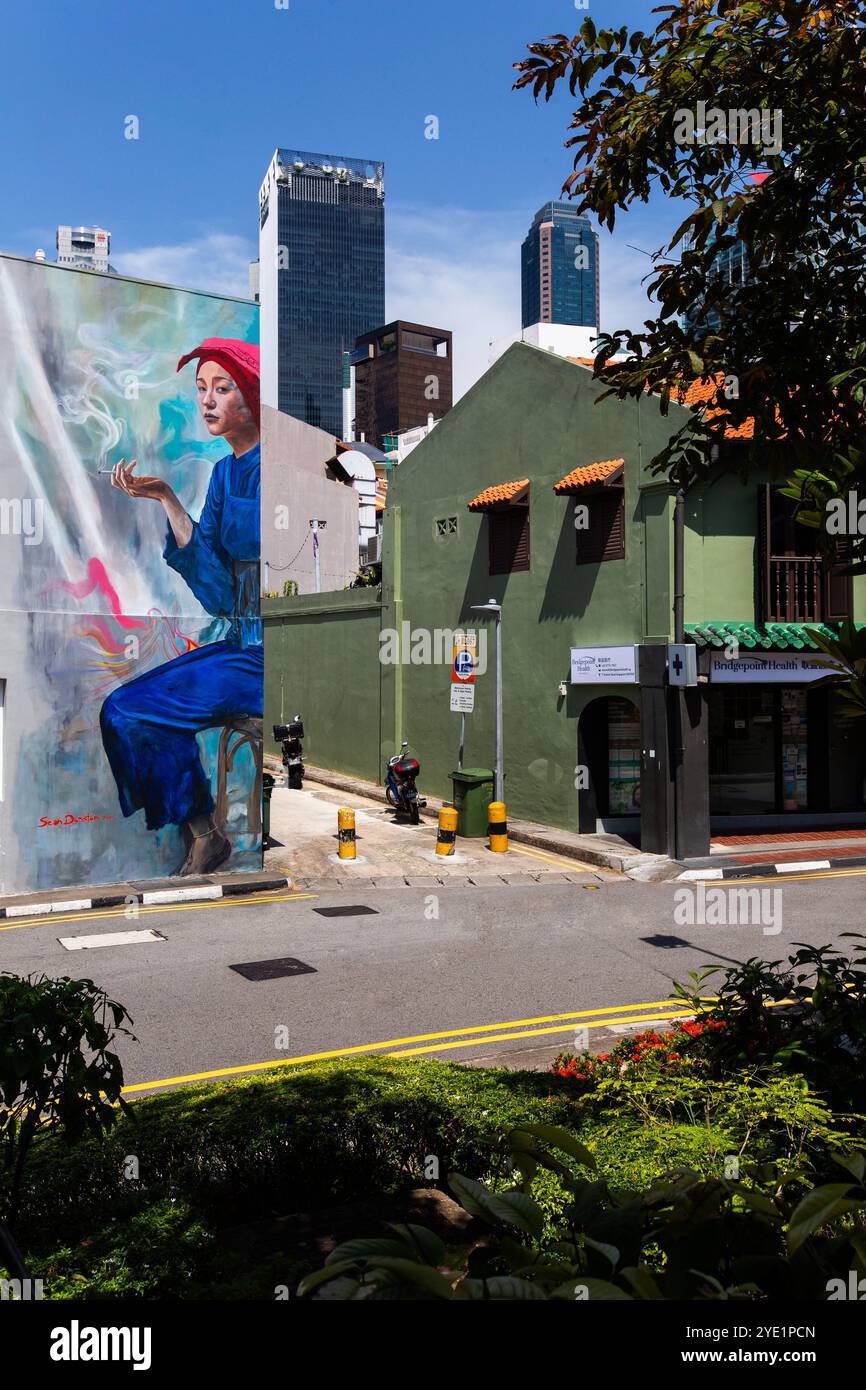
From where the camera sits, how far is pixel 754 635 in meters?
18.3

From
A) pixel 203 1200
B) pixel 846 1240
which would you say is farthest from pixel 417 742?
pixel 846 1240

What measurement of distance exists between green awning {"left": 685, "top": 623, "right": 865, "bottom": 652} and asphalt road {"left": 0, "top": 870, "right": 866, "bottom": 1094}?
420cm

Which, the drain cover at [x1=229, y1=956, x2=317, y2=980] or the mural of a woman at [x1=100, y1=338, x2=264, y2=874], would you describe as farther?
the mural of a woman at [x1=100, y1=338, x2=264, y2=874]

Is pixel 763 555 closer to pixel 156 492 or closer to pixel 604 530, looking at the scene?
pixel 604 530

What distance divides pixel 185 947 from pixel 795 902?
834 centimetres

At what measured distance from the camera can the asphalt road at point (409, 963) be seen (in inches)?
359

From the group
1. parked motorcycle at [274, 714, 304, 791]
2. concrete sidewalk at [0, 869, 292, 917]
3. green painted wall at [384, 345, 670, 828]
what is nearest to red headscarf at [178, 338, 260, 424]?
green painted wall at [384, 345, 670, 828]

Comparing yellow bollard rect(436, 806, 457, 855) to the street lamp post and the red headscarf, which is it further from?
the red headscarf

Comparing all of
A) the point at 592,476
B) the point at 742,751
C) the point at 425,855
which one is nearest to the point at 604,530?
the point at 592,476

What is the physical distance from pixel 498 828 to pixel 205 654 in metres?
6.31

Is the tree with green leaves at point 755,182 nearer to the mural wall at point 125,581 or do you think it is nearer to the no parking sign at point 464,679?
the mural wall at point 125,581

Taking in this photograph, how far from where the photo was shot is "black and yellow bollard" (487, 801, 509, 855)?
19.3 meters

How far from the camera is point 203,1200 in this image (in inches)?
203
